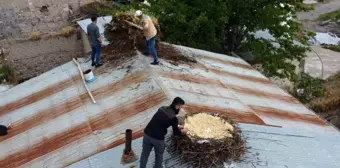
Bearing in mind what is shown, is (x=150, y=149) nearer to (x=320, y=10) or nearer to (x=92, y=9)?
(x=92, y=9)

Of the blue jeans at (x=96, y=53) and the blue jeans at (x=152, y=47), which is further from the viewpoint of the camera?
the blue jeans at (x=96, y=53)

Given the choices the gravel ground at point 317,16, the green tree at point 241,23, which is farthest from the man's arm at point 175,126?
the gravel ground at point 317,16

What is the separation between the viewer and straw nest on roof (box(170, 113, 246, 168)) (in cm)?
736

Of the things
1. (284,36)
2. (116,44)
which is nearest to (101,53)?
(116,44)

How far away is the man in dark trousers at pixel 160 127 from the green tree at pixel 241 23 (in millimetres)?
9435

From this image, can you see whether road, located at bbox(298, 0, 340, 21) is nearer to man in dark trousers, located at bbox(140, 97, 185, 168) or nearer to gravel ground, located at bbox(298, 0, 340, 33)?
gravel ground, located at bbox(298, 0, 340, 33)

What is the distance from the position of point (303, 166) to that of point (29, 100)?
7.03 meters

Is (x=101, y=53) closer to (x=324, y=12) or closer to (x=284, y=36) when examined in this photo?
(x=284, y=36)

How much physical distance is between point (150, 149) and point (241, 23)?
11097 mm

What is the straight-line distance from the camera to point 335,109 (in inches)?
700

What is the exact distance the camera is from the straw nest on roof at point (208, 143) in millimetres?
7359

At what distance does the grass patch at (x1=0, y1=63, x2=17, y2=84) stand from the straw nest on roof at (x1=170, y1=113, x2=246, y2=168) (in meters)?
10.3

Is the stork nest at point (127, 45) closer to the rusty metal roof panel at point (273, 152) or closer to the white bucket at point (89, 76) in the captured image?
the white bucket at point (89, 76)

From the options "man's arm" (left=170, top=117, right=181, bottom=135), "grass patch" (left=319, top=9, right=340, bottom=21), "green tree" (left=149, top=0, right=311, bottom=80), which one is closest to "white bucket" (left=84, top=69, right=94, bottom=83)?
"man's arm" (left=170, top=117, right=181, bottom=135)
